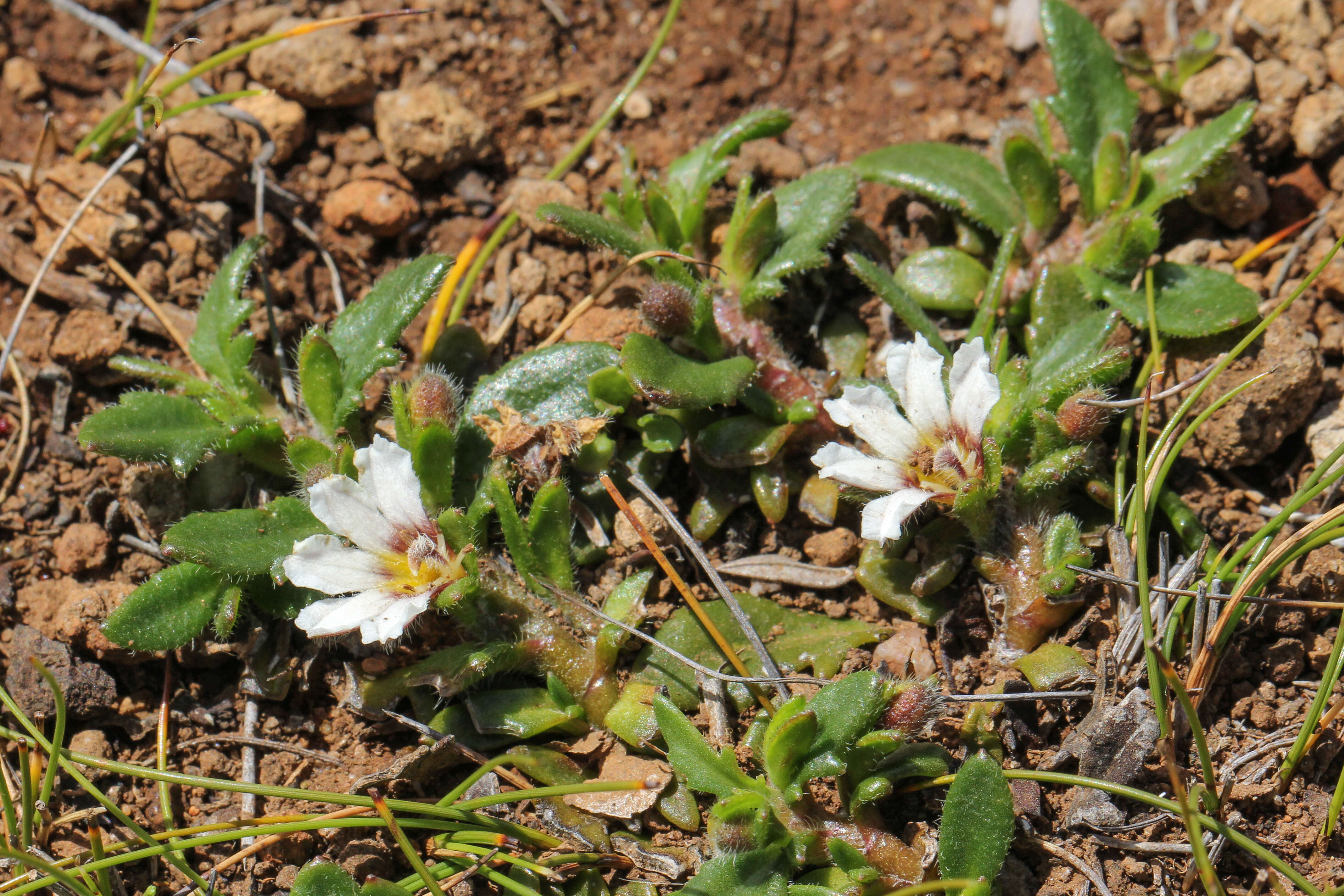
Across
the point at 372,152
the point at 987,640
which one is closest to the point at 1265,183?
the point at 987,640

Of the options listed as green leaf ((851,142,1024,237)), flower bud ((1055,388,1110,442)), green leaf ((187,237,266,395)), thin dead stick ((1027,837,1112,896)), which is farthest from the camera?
green leaf ((851,142,1024,237))

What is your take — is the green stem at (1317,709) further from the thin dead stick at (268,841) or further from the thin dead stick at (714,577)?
the thin dead stick at (268,841)

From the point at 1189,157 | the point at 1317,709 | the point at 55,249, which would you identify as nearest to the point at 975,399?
the point at 1317,709

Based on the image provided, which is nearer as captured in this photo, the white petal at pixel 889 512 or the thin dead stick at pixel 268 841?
the white petal at pixel 889 512

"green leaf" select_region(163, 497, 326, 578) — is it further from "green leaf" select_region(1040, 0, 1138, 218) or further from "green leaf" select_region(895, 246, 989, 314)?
"green leaf" select_region(1040, 0, 1138, 218)

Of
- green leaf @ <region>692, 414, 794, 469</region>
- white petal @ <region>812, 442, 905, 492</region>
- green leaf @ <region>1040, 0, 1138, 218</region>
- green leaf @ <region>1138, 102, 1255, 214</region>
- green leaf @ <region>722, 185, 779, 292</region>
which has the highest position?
green leaf @ <region>1040, 0, 1138, 218</region>

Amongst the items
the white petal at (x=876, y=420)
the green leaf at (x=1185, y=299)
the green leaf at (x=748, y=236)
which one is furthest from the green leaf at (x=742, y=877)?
the green leaf at (x=1185, y=299)

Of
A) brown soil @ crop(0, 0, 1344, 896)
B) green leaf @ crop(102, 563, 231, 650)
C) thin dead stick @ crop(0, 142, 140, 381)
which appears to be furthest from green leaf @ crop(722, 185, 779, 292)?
thin dead stick @ crop(0, 142, 140, 381)
